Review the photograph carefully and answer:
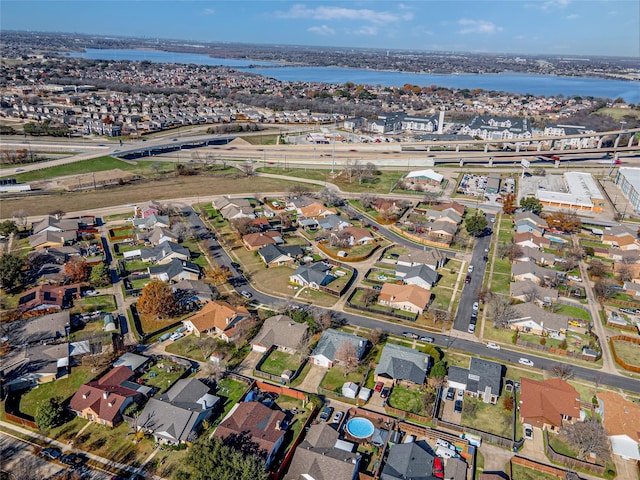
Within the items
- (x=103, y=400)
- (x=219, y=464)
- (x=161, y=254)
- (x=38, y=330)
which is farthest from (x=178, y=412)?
(x=161, y=254)

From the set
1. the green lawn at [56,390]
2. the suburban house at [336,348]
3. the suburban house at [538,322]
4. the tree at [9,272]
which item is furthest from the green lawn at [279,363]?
the tree at [9,272]

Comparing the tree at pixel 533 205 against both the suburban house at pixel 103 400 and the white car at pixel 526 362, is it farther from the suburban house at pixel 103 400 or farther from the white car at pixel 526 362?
the suburban house at pixel 103 400

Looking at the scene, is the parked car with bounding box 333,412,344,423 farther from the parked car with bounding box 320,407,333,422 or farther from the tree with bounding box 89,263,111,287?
the tree with bounding box 89,263,111,287

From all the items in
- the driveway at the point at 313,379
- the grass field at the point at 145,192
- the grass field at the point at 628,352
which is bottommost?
the driveway at the point at 313,379

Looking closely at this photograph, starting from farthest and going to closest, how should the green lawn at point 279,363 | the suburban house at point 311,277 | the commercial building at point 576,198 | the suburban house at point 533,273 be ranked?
1. the commercial building at point 576,198
2. the suburban house at point 533,273
3. the suburban house at point 311,277
4. the green lawn at point 279,363

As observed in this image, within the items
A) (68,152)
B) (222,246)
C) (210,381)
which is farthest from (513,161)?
(68,152)

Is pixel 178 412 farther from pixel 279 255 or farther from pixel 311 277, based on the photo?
pixel 279 255

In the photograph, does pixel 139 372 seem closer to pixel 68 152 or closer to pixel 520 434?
pixel 520 434
